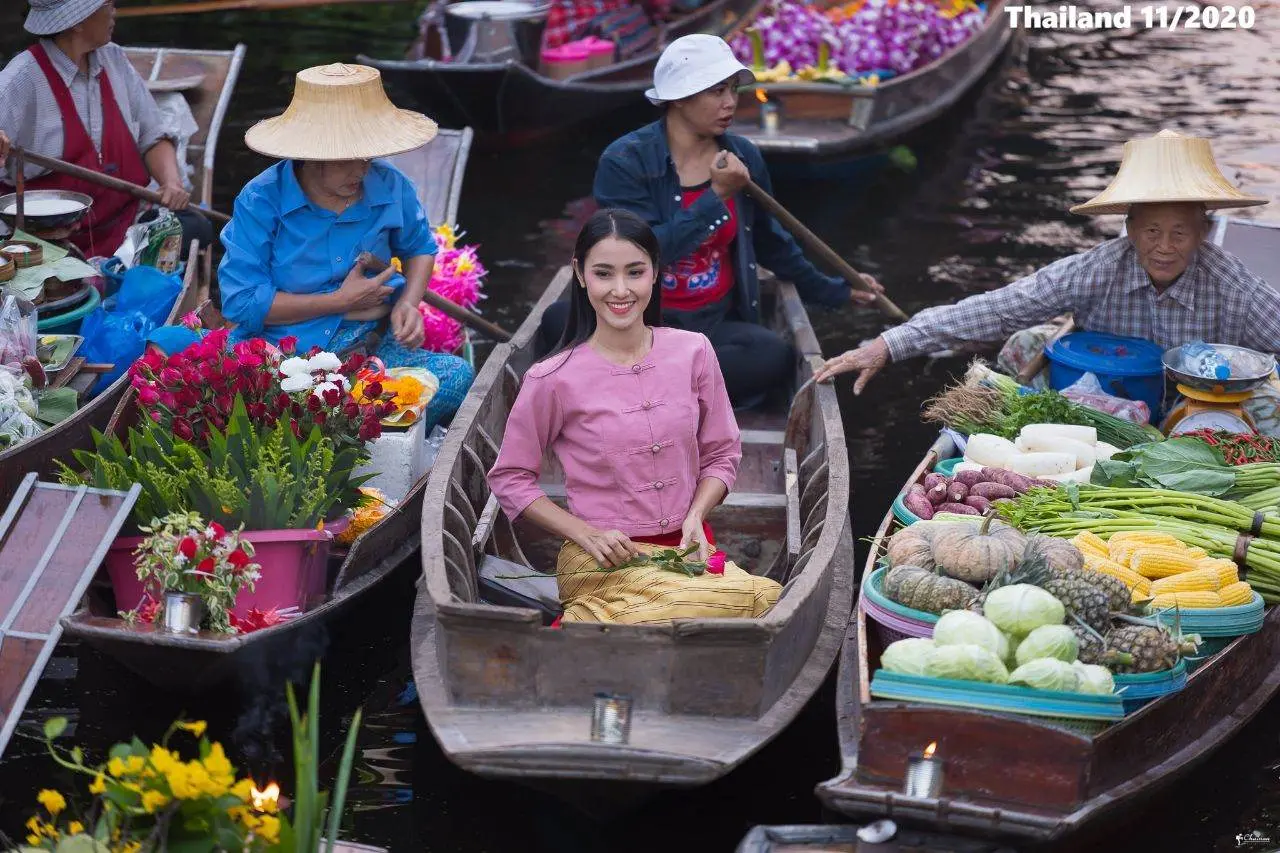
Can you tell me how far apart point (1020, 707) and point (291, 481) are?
6.89 ft

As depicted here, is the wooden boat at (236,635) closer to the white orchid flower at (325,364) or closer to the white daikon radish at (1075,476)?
the white orchid flower at (325,364)

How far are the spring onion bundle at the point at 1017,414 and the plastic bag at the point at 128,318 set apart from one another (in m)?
2.86

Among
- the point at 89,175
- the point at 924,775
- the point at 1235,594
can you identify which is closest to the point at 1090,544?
the point at 1235,594

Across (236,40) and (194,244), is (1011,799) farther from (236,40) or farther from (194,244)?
(236,40)

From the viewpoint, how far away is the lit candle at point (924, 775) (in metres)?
3.54

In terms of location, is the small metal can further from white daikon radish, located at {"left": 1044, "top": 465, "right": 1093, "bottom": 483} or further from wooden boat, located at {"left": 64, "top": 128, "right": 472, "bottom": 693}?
white daikon radish, located at {"left": 1044, "top": 465, "right": 1093, "bottom": 483}

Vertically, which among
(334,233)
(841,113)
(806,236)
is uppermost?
(334,233)

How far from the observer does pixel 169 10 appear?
12375mm

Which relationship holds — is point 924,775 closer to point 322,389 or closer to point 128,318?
point 322,389

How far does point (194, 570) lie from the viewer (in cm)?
413

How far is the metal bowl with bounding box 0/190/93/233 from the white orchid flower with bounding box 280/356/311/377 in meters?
1.89

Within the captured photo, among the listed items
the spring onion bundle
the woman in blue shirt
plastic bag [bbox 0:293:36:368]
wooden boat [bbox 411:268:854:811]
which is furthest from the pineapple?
plastic bag [bbox 0:293:36:368]

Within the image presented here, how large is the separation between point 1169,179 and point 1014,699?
7.70 ft

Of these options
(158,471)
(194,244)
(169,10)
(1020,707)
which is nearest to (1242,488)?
(1020,707)
